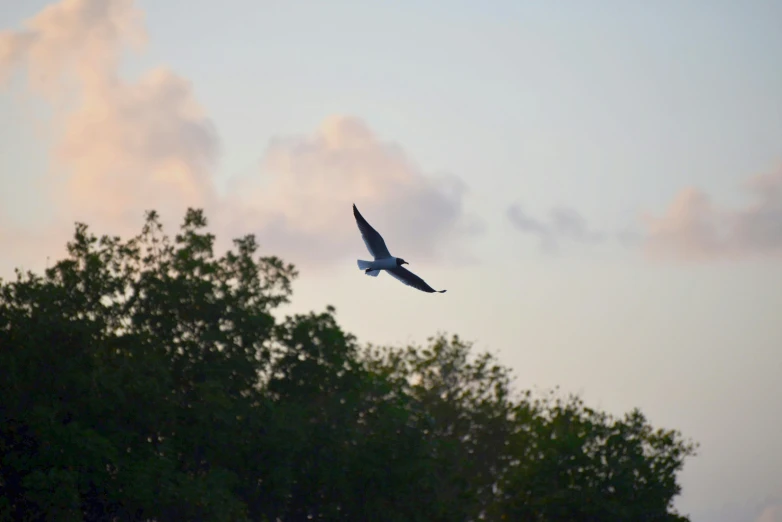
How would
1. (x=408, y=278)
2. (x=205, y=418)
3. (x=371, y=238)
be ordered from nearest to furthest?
(x=371, y=238) < (x=408, y=278) < (x=205, y=418)

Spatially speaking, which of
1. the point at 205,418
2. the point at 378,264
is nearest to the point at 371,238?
the point at 378,264

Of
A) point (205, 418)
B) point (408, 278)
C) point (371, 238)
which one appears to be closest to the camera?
point (371, 238)

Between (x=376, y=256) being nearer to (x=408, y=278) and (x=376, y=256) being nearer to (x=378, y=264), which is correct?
(x=378, y=264)

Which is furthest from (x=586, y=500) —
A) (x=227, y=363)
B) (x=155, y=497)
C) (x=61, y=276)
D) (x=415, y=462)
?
(x=61, y=276)

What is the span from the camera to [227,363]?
43.2 meters

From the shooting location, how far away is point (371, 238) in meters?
24.4

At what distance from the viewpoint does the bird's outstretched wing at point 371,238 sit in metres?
24.1

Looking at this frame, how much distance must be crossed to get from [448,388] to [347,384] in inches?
692

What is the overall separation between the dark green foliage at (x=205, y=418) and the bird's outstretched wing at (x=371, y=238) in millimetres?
15696

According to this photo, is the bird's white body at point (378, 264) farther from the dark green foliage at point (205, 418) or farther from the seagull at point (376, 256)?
the dark green foliage at point (205, 418)

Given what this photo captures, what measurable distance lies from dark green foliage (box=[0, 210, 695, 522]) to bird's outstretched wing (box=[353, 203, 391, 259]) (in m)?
15.7

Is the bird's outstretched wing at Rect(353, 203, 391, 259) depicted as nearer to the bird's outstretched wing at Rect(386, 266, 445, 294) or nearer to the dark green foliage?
the bird's outstretched wing at Rect(386, 266, 445, 294)

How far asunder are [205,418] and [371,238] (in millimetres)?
18477

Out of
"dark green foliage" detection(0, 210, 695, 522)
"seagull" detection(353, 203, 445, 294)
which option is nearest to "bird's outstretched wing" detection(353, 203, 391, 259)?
"seagull" detection(353, 203, 445, 294)
